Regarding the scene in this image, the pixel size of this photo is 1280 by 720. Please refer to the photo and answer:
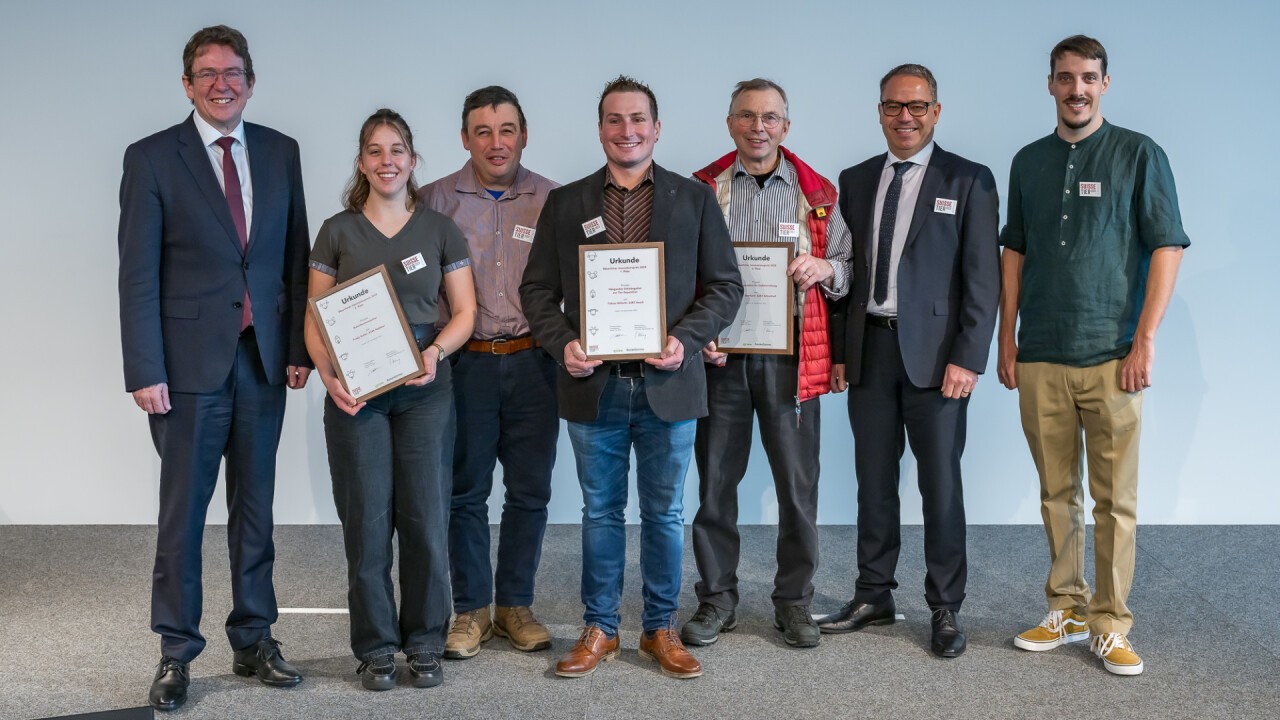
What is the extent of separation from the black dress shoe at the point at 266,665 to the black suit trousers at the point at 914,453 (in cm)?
185

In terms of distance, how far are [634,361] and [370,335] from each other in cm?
A: 74

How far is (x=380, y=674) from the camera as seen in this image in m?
3.08

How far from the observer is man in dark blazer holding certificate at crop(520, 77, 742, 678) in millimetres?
3053

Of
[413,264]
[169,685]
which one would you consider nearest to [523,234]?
[413,264]

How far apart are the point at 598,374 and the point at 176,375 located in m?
1.16

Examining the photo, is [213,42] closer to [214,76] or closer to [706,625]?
[214,76]

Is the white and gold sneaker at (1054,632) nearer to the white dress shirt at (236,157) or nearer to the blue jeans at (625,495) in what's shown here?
the blue jeans at (625,495)

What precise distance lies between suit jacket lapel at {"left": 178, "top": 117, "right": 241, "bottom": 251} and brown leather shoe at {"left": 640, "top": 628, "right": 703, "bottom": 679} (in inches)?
65.3

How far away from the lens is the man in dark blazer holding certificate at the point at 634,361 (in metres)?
3.05

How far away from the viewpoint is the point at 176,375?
2.97 metres

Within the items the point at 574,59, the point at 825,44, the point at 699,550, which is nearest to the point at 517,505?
the point at 699,550

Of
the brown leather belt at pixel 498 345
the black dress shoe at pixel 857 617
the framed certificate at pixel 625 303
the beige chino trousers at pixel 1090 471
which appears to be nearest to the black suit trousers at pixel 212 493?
the brown leather belt at pixel 498 345

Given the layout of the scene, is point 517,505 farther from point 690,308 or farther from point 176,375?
point 176,375

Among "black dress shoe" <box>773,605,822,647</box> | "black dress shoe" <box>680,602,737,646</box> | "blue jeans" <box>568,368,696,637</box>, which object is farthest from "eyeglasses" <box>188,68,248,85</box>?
"black dress shoe" <box>773,605,822,647</box>
